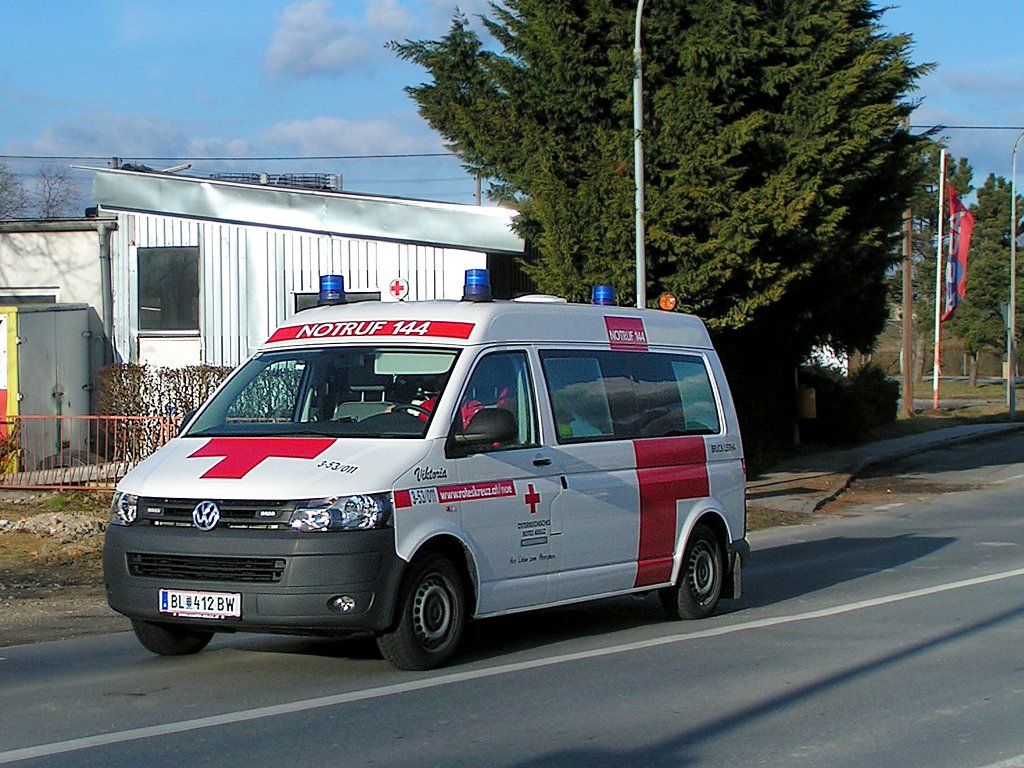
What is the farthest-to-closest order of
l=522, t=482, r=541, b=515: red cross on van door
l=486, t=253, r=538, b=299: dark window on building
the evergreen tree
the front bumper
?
l=486, t=253, r=538, b=299: dark window on building < the evergreen tree < l=522, t=482, r=541, b=515: red cross on van door < the front bumper

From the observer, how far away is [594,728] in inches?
271

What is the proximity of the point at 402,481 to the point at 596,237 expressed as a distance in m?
13.8

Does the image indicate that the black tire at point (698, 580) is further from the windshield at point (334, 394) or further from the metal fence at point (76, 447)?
the metal fence at point (76, 447)

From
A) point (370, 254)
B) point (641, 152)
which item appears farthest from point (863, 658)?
point (370, 254)

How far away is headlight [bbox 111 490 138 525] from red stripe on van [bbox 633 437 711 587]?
3512 millimetres

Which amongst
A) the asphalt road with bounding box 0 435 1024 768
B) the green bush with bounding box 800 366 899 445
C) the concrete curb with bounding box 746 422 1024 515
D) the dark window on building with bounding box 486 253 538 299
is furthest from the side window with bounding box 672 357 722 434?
the green bush with bounding box 800 366 899 445

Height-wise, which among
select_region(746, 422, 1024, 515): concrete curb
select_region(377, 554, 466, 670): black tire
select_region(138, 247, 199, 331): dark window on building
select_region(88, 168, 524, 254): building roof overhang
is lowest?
select_region(746, 422, 1024, 515): concrete curb

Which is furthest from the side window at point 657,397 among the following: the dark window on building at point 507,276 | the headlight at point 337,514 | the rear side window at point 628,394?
the dark window on building at point 507,276

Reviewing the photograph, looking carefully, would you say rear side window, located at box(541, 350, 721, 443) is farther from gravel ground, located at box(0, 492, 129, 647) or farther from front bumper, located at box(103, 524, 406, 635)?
gravel ground, located at box(0, 492, 129, 647)

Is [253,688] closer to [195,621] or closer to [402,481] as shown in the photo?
[195,621]

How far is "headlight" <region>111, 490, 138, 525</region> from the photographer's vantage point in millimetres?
8047

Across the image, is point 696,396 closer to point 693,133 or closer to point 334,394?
point 334,394

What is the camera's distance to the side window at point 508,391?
28.6 feet

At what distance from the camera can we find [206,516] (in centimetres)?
774
